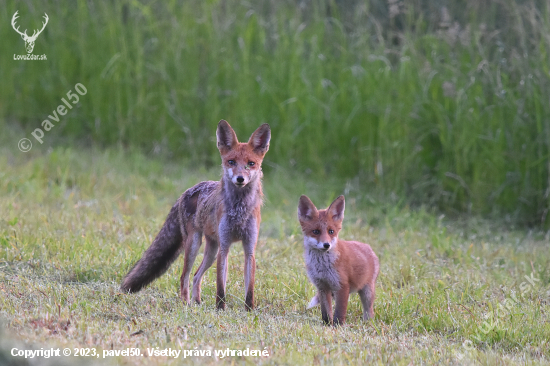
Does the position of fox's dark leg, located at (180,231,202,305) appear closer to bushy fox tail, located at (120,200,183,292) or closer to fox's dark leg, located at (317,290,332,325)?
bushy fox tail, located at (120,200,183,292)

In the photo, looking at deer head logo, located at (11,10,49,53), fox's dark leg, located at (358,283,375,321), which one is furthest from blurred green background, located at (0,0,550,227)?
fox's dark leg, located at (358,283,375,321)

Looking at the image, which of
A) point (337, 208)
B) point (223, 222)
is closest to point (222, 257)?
point (223, 222)

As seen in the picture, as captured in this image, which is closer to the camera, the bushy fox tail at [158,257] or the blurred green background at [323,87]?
the bushy fox tail at [158,257]

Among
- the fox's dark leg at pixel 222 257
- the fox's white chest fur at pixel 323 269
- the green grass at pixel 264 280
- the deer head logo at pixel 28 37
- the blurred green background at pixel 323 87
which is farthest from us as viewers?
the deer head logo at pixel 28 37

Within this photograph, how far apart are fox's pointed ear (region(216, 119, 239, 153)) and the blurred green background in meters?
4.48

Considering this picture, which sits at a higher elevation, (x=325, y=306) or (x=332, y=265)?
(x=332, y=265)

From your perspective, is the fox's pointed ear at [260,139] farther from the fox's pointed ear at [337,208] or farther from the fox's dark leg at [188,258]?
the fox's dark leg at [188,258]

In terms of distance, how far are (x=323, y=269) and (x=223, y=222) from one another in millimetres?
801

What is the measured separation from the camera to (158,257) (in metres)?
4.94

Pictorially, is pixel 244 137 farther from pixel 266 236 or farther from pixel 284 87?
pixel 266 236

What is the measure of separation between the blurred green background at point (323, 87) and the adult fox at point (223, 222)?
4235 mm

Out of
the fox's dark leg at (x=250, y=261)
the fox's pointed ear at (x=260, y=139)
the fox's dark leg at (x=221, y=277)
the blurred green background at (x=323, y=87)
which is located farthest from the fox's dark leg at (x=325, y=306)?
the blurred green background at (x=323, y=87)

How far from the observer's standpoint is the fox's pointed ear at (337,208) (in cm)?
466

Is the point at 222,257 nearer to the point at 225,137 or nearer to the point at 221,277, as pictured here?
the point at 221,277
